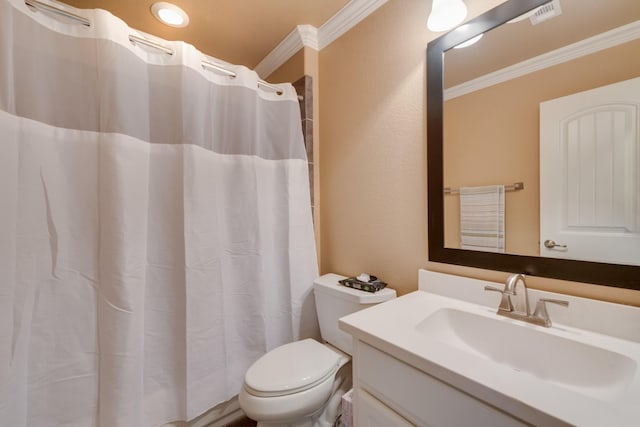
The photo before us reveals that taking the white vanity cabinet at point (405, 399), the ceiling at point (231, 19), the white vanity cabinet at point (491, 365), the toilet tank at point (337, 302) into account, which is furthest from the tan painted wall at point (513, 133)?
the ceiling at point (231, 19)

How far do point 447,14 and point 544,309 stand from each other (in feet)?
3.56

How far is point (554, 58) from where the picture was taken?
81cm

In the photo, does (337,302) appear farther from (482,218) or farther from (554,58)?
(554,58)

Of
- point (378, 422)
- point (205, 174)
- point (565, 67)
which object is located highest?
point (565, 67)

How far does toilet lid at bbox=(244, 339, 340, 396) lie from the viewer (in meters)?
1.00

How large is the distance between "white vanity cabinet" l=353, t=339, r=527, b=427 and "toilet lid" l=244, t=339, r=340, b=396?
30 cm

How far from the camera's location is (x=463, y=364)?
58 cm

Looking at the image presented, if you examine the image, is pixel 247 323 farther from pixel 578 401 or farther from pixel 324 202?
pixel 578 401

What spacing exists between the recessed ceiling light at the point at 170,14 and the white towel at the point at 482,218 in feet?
5.78

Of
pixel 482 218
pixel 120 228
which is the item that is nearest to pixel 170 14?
pixel 120 228

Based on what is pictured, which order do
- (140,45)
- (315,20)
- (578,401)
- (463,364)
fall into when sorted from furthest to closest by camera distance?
1. (315,20)
2. (140,45)
3. (463,364)
4. (578,401)

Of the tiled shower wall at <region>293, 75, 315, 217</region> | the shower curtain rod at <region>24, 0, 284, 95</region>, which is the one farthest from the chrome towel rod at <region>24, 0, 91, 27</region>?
the tiled shower wall at <region>293, 75, 315, 217</region>

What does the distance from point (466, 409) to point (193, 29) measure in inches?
84.9

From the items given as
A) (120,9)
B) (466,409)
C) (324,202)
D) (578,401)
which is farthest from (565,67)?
(120,9)
